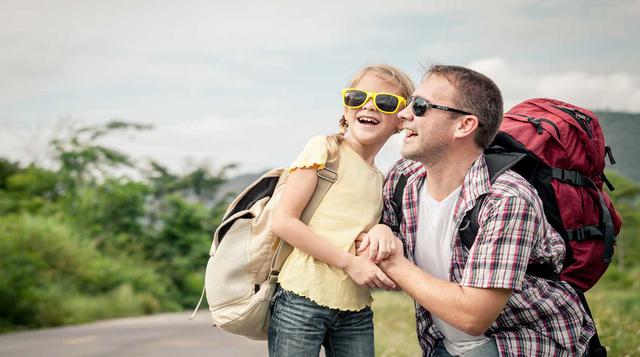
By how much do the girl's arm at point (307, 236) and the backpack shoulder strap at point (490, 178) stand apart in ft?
1.14

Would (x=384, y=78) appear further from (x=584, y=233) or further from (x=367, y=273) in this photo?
(x=584, y=233)

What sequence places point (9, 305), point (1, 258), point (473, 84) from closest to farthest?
point (473, 84), point (9, 305), point (1, 258)

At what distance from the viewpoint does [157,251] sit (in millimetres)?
24516

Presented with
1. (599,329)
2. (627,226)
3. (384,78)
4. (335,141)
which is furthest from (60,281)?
(627,226)

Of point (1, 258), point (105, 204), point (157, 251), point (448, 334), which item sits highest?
point (448, 334)

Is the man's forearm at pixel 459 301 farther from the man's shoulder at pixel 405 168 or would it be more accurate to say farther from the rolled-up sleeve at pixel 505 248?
the man's shoulder at pixel 405 168

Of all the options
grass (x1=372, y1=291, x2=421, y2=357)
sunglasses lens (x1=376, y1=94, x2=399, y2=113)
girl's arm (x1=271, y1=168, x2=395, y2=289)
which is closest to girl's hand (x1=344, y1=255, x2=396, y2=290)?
girl's arm (x1=271, y1=168, x2=395, y2=289)

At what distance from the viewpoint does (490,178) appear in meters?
3.00

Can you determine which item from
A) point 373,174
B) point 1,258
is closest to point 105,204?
point 1,258

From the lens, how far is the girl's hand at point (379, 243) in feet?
9.90

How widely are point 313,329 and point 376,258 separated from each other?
45cm

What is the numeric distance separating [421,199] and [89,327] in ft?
34.9

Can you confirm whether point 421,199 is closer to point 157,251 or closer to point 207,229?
point 157,251

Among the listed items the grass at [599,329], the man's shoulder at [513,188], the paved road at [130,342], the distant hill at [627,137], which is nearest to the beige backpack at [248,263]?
the man's shoulder at [513,188]
